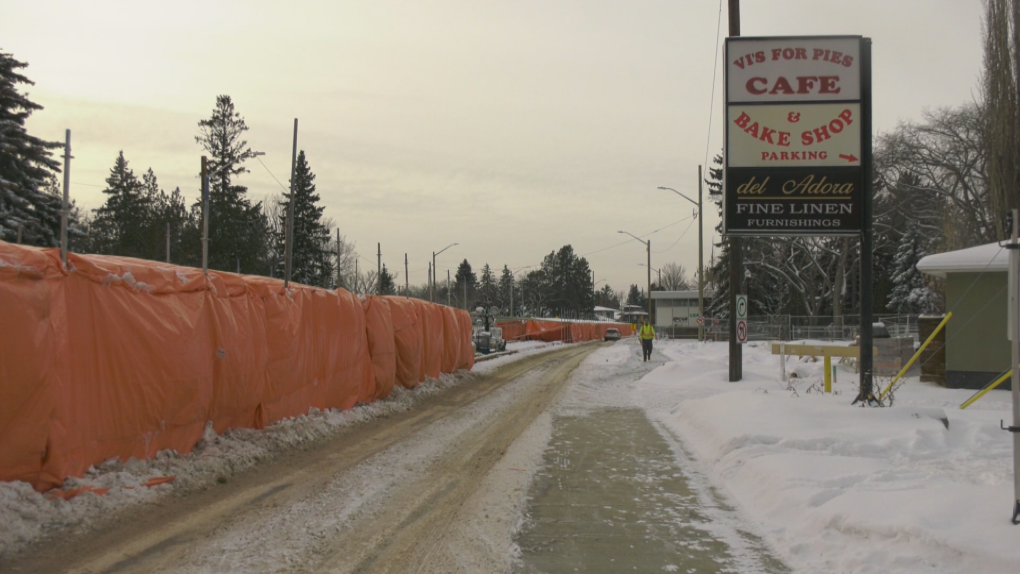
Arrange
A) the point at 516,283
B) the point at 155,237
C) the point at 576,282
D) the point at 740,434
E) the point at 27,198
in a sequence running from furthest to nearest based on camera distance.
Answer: the point at 516,283 → the point at 576,282 → the point at 155,237 → the point at 27,198 → the point at 740,434

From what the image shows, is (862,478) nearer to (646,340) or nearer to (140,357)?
(140,357)

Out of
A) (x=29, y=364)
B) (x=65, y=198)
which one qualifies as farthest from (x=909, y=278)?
(x=29, y=364)

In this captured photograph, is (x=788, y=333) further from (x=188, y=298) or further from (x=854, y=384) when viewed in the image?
(x=188, y=298)

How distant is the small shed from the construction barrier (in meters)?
13.4

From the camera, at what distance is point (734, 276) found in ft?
60.4

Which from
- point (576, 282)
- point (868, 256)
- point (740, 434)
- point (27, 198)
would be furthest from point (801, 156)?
point (576, 282)

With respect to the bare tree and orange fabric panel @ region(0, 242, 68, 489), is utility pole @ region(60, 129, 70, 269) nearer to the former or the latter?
orange fabric panel @ region(0, 242, 68, 489)

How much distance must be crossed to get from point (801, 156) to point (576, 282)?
12932 cm

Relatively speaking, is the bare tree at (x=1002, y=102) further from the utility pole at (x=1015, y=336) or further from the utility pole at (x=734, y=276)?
the utility pole at (x=1015, y=336)

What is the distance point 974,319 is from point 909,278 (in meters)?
46.1

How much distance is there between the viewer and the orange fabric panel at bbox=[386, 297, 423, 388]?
15664 mm

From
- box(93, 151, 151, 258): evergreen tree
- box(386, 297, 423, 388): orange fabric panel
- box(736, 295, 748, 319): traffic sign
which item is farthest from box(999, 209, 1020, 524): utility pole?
box(93, 151, 151, 258): evergreen tree

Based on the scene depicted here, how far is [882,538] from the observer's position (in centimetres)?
511

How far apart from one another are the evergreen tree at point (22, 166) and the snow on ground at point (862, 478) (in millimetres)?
21752
